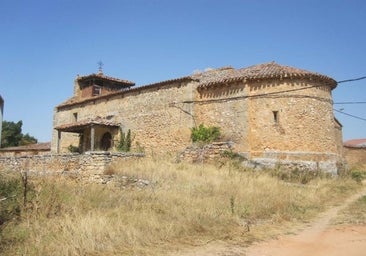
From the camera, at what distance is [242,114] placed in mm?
19281

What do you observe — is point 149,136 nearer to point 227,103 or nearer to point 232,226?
point 227,103

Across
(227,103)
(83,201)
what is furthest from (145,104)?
(83,201)

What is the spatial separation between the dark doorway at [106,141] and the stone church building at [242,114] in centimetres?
7

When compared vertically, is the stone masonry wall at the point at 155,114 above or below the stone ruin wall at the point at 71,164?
above

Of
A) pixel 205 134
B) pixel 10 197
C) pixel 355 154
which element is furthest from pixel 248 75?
pixel 355 154

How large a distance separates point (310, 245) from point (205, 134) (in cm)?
1367

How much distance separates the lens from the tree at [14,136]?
48.4 metres

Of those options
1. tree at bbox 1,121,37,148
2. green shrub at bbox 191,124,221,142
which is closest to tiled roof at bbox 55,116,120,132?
green shrub at bbox 191,124,221,142

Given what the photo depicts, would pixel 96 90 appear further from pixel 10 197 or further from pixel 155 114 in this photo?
pixel 10 197

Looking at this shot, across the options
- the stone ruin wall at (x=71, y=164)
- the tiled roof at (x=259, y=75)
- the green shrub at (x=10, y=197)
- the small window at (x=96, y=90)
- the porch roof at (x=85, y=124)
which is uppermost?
the small window at (x=96, y=90)

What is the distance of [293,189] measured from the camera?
42.3 ft

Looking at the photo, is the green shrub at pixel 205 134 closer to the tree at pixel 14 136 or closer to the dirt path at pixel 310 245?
the dirt path at pixel 310 245

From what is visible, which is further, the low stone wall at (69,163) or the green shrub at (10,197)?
the low stone wall at (69,163)

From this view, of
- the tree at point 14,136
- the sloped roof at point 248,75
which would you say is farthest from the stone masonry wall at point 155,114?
the tree at point 14,136
